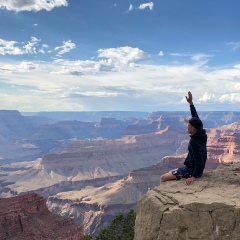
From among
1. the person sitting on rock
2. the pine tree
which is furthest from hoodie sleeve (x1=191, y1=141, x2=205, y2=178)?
the pine tree

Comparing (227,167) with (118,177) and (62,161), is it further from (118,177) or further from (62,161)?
(62,161)

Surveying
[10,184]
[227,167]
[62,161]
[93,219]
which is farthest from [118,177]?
[227,167]

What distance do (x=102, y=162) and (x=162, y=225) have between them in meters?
193

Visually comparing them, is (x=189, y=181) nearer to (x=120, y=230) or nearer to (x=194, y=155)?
(x=194, y=155)

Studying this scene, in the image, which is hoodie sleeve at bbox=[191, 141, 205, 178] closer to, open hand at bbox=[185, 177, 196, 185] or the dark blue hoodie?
the dark blue hoodie

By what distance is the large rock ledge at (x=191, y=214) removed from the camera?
23.3 feet

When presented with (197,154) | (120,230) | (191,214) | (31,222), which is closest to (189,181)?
(197,154)

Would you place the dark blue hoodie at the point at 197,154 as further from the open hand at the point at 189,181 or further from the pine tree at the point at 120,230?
the pine tree at the point at 120,230

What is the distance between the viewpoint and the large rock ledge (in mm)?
7113

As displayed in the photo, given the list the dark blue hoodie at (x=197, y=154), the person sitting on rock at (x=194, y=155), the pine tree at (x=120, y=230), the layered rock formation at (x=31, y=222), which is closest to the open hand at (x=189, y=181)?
the person sitting on rock at (x=194, y=155)

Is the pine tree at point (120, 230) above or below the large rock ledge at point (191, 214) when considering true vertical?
below

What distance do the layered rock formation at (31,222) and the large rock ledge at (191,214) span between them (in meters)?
44.5

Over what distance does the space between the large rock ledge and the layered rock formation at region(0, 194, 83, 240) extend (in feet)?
146

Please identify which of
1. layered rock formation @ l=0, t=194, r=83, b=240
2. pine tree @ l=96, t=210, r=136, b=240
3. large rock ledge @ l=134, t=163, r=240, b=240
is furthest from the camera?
layered rock formation @ l=0, t=194, r=83, b=240
